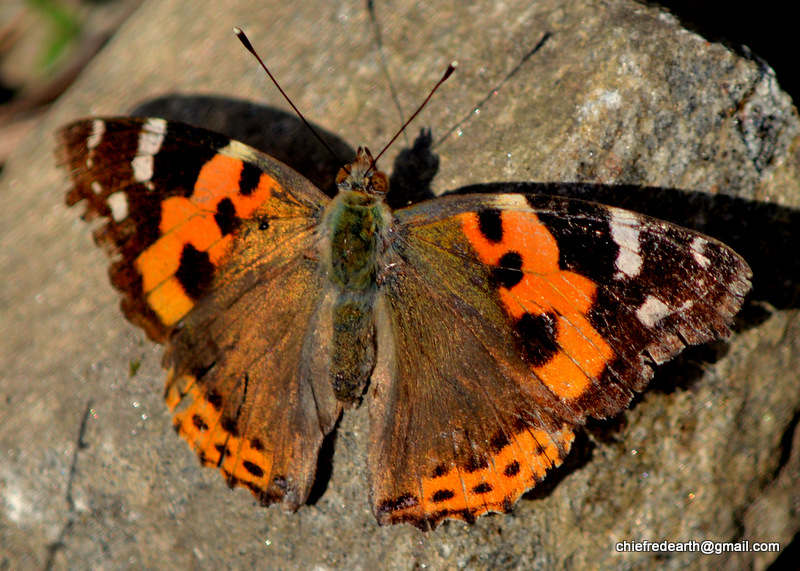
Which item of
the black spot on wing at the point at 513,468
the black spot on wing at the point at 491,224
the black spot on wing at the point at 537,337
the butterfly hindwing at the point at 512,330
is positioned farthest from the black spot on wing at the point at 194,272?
the black spot on wing at the point at 513,468

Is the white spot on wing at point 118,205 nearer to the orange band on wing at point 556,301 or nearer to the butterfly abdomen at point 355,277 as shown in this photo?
the butterfly abdomen at point 355,277

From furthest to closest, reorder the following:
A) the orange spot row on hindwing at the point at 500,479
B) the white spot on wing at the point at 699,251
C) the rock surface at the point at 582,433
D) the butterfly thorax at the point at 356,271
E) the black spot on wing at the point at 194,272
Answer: the rock surface at the point at 582,433
the black spot on wing at the point at 194,272
the butterfly thorax at the point at 356,271
the orange spot row on hindwing at the point at 500,479
the white spot on wing at the point at 699,251

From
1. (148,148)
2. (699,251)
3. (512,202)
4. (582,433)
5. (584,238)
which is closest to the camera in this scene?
(699,251)

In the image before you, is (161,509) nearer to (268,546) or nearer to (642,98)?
(268,546)

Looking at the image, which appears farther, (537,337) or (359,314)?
(359,314)

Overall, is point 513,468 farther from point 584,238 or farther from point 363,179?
point 363,179

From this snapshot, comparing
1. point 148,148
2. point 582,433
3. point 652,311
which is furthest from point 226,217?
point 582,433

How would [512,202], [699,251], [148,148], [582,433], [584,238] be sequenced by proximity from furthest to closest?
[582,433], [148,148], [512,202], [584,238], [699,251]

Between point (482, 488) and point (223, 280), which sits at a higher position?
point (482, 488)
